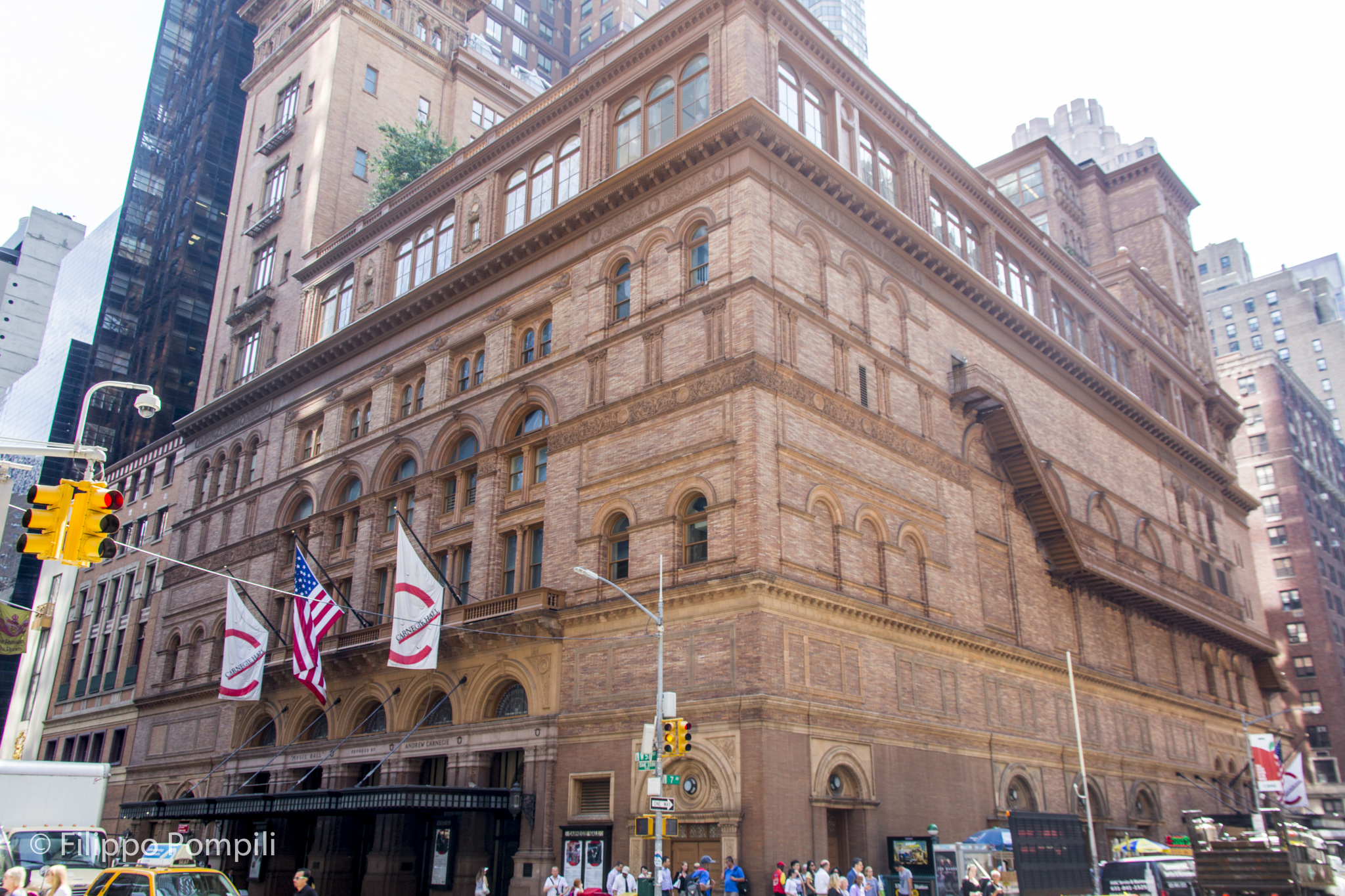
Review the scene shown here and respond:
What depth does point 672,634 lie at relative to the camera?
93.0ft

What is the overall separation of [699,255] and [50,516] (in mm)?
20941

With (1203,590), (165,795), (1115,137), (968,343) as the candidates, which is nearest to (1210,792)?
(1203,590)

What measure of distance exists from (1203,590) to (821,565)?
36.2 meters

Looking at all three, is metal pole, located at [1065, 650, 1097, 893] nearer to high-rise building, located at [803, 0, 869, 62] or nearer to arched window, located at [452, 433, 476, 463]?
arched window, located at [452, 433, 476, 463]

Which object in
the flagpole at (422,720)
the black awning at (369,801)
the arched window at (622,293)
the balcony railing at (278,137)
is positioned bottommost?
the black awning at (369,801)

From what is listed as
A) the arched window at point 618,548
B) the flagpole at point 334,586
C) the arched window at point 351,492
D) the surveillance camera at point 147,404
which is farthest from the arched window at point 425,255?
the surveillance camera at point 147,404

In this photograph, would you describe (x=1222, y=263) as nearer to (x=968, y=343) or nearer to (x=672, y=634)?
(x=968, y=343)

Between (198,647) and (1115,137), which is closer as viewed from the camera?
(198,647)

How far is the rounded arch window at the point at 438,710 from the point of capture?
34100 millimetres

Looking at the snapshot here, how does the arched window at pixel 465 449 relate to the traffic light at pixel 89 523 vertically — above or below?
above

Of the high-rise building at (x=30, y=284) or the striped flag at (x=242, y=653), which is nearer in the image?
the striped flag at (x=242, y=653)

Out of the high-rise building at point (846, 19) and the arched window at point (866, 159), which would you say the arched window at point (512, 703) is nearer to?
the arched window at point (866, 159)

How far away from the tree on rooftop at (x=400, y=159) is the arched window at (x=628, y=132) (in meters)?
21.8

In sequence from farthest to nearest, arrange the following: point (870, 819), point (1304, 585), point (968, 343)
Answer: point (1304, 585)
point (968, 343)
point (870, 819)
